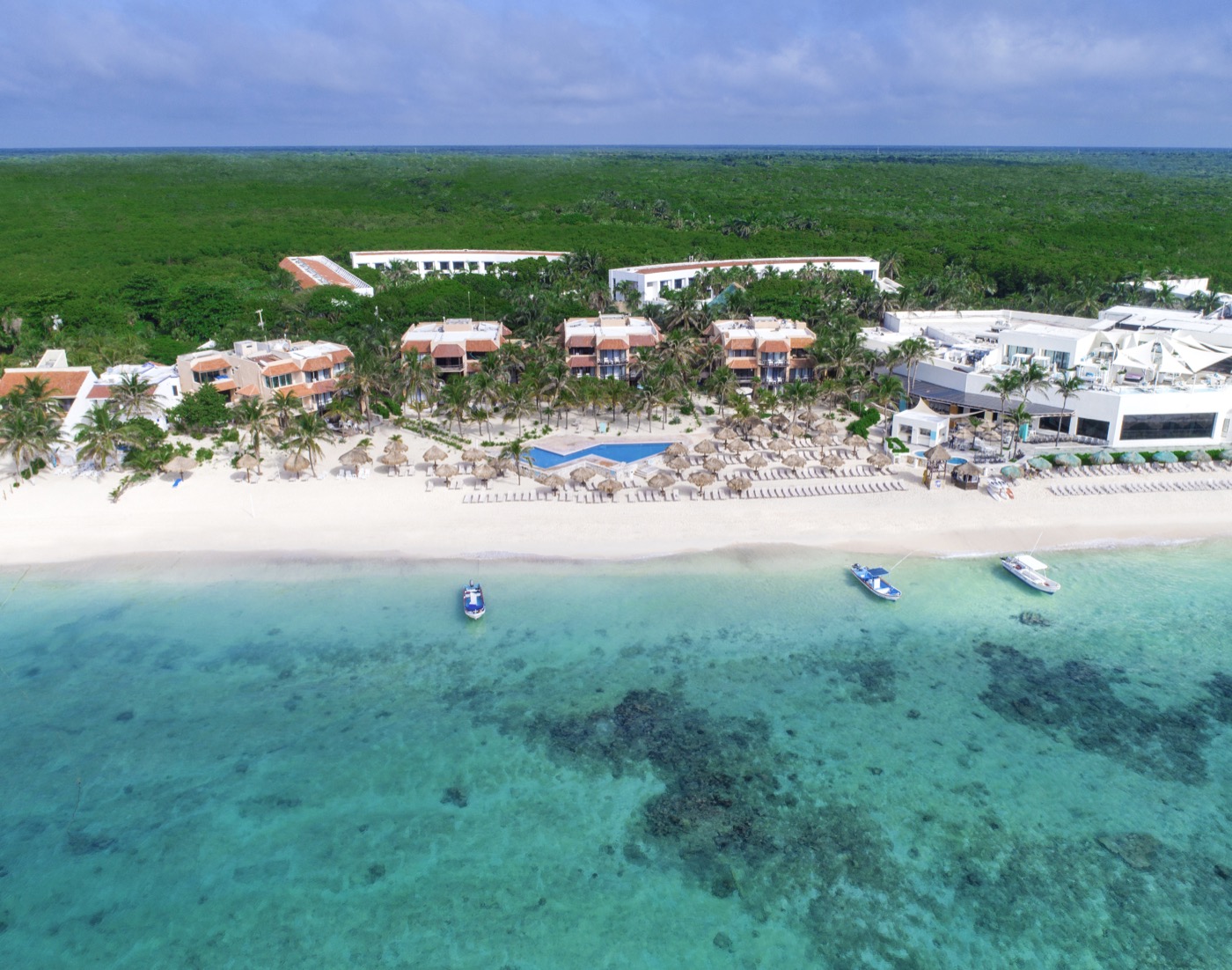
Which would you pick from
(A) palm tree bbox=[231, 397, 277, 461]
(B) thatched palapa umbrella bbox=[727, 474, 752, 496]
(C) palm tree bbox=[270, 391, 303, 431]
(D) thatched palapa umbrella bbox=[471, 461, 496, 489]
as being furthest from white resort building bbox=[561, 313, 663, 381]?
(A) palm tree bbox=[231, 397, 277, 461]

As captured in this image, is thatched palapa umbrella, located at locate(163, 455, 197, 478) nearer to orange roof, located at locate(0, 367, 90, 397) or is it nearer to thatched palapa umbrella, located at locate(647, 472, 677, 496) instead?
orange roof, located at locate(0, 367, 90, 397)

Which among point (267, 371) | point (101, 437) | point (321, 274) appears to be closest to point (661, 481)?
point (267, 371)

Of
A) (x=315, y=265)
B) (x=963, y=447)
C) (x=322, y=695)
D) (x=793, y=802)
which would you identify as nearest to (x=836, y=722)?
(x=793, y=802)

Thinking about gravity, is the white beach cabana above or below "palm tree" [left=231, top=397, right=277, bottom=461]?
below

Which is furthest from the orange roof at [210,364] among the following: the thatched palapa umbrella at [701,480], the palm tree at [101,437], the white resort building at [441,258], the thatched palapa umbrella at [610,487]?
the white resort building at [441,258]

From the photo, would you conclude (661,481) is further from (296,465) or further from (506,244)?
(506,244)

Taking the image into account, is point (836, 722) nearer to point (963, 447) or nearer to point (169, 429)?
point (963, 447)

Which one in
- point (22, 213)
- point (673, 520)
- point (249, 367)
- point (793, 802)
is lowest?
point (793, 802)
